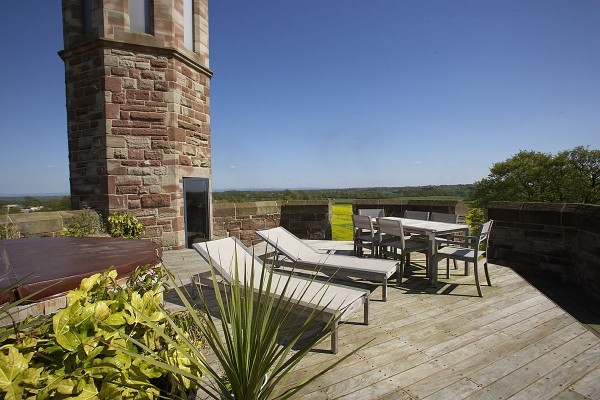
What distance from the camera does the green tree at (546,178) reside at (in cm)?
2314

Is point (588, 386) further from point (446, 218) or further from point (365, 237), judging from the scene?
point (446, 218)

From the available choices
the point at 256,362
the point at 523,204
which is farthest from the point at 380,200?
the point at 256,362

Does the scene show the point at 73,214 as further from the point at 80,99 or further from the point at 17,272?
the point at 17,272

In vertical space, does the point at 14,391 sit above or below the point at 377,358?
above

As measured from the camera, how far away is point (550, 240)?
5.25 m

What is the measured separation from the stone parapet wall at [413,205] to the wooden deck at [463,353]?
3.30 metres

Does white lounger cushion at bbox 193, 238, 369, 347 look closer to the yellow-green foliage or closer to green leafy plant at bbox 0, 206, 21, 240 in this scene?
green leafy plant at bbox 0, 206, 21, 240

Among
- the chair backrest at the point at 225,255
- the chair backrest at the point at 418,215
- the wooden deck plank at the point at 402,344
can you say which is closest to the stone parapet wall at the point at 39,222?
the chair backrest at the point at 225,255

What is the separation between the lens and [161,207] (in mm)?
6480

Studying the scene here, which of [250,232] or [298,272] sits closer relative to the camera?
[298,272]

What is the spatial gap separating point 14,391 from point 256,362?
69 cm

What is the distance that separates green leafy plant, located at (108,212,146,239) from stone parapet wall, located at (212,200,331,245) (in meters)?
1.92

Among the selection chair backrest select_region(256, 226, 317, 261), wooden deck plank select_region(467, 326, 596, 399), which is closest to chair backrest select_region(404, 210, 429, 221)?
chair backrest select_region(256, 226, 317, 261)

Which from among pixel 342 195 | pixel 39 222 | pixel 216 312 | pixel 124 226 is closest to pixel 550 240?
pixel 216 312
